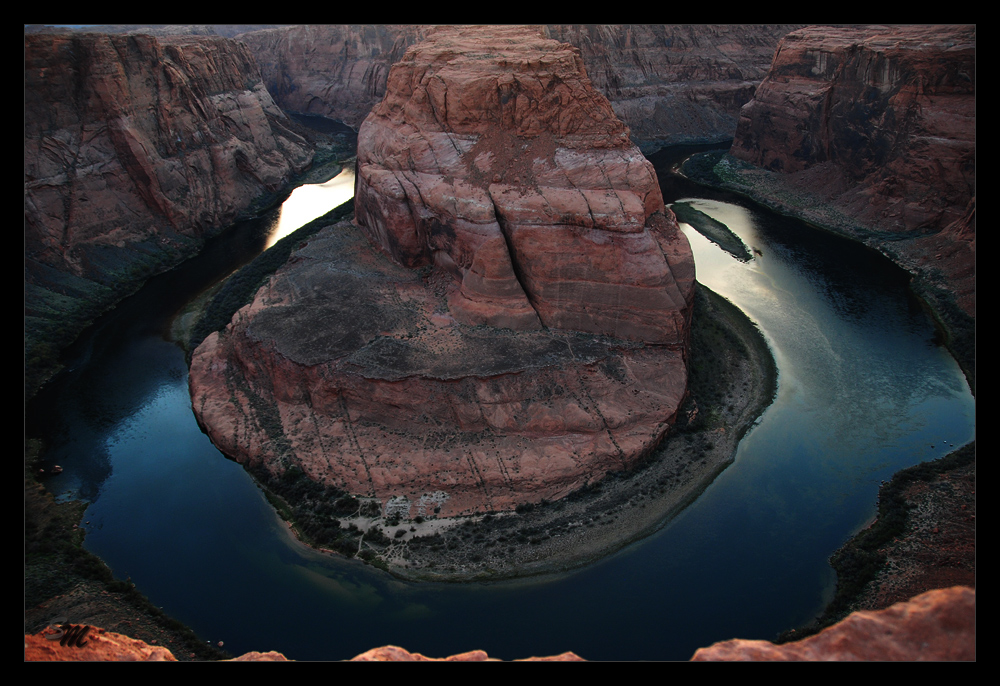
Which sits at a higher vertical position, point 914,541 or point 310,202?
point 310,202

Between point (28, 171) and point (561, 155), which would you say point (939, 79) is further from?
point (28, 171)

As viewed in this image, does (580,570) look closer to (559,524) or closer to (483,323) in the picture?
(559,524)

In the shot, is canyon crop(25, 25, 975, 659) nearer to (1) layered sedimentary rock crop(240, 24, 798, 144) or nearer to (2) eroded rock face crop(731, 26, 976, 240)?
(2) eroded rock face crop(731, 26, 976, 240)

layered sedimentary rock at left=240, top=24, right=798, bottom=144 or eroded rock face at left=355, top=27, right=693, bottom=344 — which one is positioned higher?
layered sedimentary rock at left=240, top=24, right=798, bottom=144

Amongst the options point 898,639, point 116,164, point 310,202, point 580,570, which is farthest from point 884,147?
point 116,164

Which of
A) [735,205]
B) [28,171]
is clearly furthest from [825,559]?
[28,171]

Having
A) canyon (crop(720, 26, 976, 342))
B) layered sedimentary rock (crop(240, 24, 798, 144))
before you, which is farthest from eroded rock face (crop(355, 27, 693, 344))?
layered sedimentary rock (crop(240, 24, 798, 144))

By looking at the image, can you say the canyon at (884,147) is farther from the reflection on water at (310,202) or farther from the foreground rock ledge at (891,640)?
the reflection on water at (310,202)
